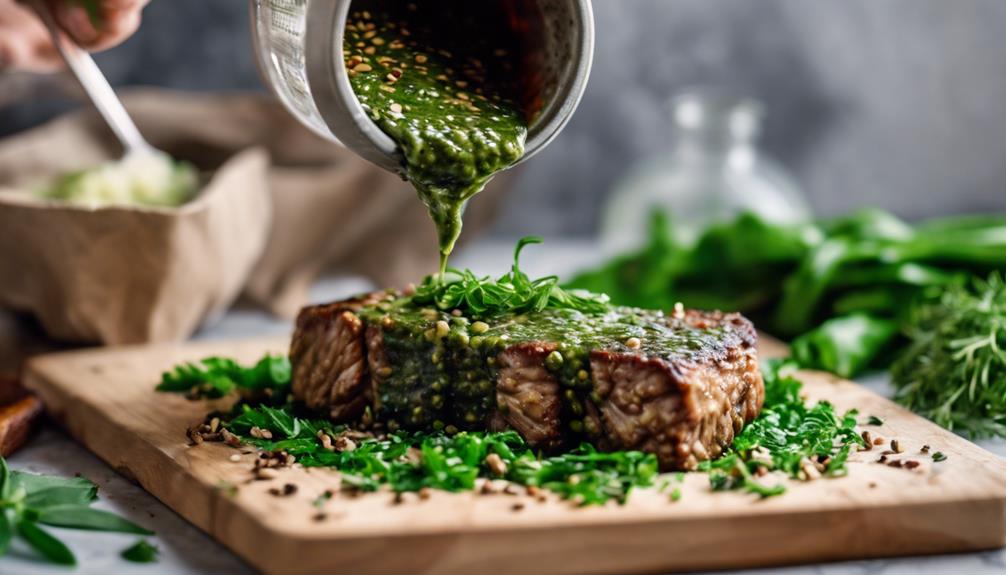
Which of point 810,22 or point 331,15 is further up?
point 810,22

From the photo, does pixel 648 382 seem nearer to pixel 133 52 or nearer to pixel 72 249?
pixel 72 249

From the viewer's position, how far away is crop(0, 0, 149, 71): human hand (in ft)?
14.2

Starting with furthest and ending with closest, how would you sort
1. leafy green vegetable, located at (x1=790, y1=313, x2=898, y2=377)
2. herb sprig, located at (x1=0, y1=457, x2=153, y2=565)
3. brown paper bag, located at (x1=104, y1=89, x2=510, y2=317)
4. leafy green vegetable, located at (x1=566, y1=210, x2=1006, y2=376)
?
brown paper bag, located at (x1=104, y1=89, x2=510, y2=317) → leafy green vegetable, located at (x1=566, y1=210, x2=1006, y2=376) → leafy green vegetable, located at (x1=790, y1=313, x2=898, y2=377) → herb sprig, located at (x1=0, y1=457, x2=153, y2=565)

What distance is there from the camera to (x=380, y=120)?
3240mm

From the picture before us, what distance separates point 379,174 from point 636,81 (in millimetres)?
2188

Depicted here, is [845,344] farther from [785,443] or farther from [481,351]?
[481,351]

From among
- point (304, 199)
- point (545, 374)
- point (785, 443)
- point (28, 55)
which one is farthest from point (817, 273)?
point (28, 55)

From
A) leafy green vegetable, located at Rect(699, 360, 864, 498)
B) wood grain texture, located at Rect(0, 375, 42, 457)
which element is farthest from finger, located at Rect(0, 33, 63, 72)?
leafy green vegetable, located at Rect(699, 360, 864, 498)

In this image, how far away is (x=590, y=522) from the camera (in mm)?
2525

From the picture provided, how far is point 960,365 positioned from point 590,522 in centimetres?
186

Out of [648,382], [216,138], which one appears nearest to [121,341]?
[216,138]

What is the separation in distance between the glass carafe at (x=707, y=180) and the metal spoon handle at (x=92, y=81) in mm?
2570

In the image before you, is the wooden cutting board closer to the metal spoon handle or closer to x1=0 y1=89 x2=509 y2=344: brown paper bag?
x1=0 y1=89 x2=509 y2=344: brown paper bag

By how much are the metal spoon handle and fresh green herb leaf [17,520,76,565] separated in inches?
94.2
